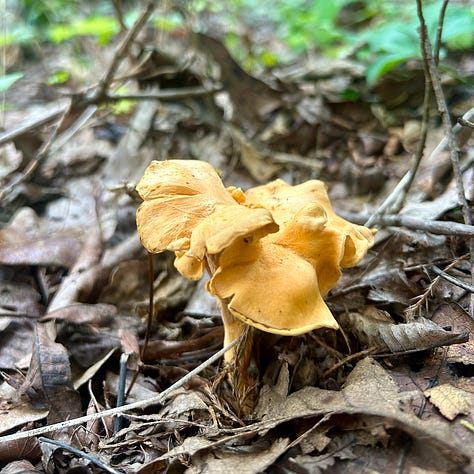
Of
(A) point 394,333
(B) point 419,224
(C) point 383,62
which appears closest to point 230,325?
(A) point 394,333

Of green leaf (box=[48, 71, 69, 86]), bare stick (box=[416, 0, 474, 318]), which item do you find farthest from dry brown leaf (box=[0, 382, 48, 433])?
green leaf (box=[48, 71, 69, 86])

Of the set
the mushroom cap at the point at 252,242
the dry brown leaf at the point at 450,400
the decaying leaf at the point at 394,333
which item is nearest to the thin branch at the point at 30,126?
the mushroom cap at the point at 252,242

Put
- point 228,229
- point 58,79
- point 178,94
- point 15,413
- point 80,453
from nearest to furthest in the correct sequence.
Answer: point 228,229 → point 80,453 → point 15,413 → point 178,94 → point 58,79

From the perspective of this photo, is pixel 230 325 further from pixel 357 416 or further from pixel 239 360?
pixel 357 416

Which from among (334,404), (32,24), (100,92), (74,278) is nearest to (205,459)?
(334,404)

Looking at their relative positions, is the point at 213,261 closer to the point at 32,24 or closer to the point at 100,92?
the point at 100,92

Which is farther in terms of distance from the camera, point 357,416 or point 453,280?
point 453,280
